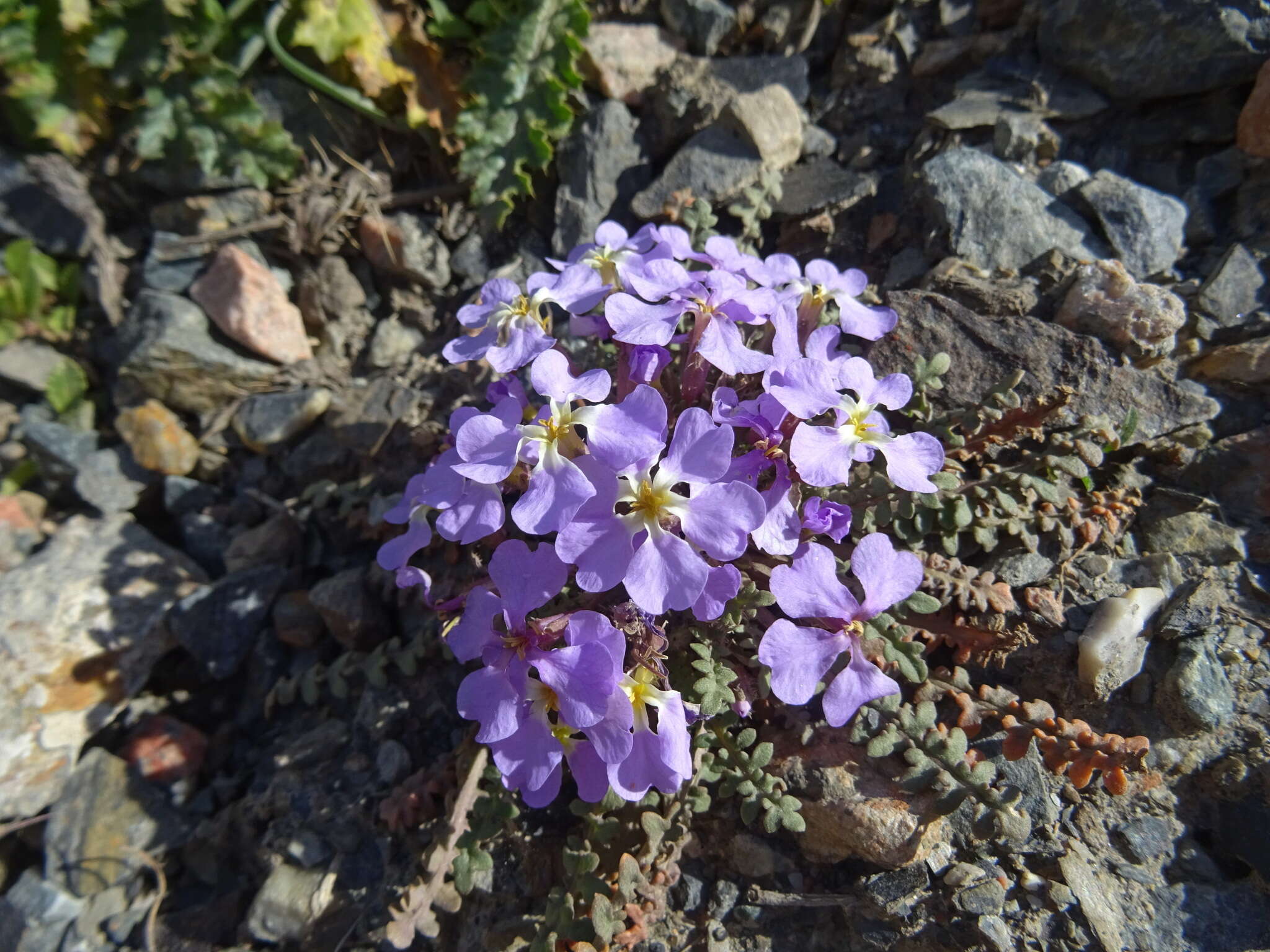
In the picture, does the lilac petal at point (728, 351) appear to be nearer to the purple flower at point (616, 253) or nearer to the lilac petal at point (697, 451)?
the lilac petal at point (697, 451)

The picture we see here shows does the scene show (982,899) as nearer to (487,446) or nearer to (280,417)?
(487,446)

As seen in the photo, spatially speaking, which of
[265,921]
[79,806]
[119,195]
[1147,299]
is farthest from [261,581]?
[1147,299]

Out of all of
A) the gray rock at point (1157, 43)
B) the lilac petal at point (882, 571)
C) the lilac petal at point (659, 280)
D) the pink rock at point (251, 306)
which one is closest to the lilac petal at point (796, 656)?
the lilac petal at point (882, 571)

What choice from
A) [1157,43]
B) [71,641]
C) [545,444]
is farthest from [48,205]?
[1157,43]

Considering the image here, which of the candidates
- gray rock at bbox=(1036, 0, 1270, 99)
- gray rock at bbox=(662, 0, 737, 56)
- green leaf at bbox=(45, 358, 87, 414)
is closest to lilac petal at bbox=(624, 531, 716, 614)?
gray rock at bbox=(1036, 0, 1270, 99)

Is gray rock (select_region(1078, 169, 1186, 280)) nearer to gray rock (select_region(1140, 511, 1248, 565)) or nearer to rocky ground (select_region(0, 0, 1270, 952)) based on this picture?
rocky ground (select_region(0, 0, 1270, 952))
